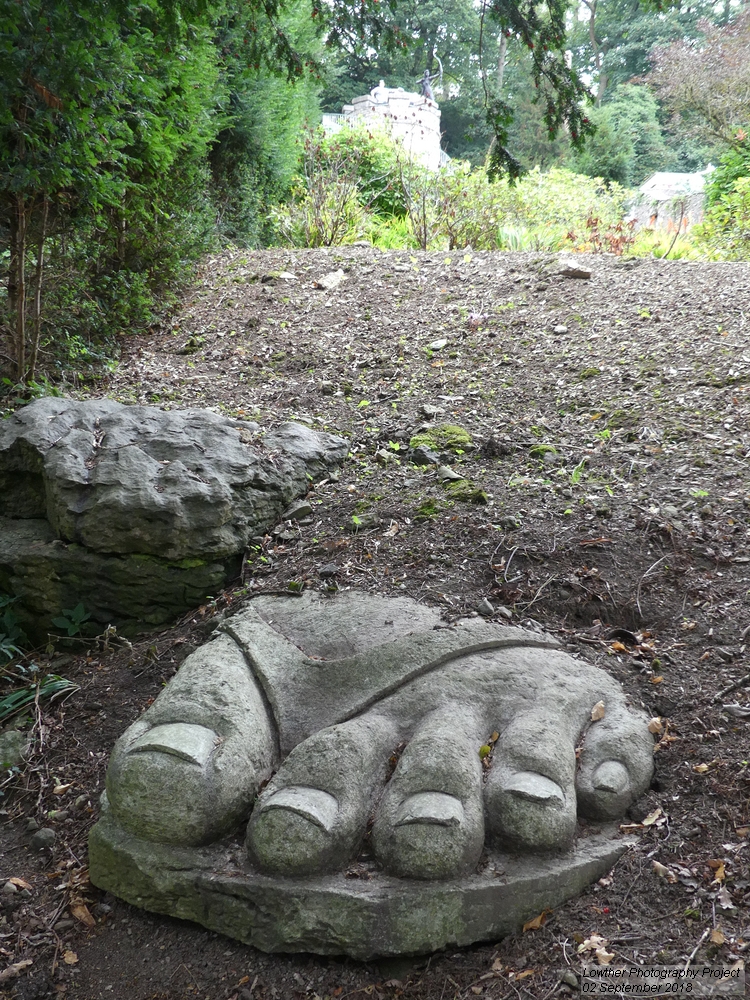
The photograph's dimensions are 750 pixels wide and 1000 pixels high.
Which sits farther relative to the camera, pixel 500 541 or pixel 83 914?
pixel 500 541

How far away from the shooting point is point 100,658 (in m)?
3.04

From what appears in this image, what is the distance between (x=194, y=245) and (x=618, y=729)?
208 inches

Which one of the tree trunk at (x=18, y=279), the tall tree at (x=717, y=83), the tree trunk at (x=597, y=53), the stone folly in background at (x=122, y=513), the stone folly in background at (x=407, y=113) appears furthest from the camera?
the tree trunk at (x=597, y=53)

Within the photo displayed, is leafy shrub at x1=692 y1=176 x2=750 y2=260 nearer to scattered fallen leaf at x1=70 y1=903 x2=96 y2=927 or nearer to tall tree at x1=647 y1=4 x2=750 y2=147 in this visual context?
tall tree at x1=647 y1=4 x2=750 y2=147

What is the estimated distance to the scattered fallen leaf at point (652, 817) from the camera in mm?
1986

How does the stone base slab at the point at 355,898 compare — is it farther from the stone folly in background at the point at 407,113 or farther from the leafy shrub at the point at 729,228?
the stone folly in background at the point at 407,113

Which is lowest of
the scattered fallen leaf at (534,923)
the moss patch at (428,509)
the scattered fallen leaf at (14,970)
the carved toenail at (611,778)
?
the scattered fallen leaf at (14,970)

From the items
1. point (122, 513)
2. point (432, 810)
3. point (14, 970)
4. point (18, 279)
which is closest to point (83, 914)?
point (14, 970)

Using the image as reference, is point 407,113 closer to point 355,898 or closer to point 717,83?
point 717,83

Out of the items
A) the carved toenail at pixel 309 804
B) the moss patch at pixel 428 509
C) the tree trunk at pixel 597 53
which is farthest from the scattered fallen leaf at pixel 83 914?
the tree trunk at pixel 597 53

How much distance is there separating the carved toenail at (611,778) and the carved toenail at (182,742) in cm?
101

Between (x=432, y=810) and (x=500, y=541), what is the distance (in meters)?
1.37

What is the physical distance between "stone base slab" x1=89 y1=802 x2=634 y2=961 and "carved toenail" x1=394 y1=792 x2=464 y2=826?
14cm

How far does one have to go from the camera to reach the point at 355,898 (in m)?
1.76
